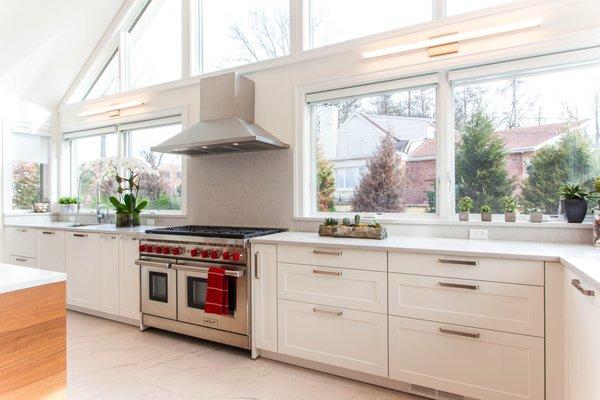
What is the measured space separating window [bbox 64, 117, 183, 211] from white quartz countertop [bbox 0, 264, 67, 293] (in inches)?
109

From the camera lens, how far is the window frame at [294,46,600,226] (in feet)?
8.01

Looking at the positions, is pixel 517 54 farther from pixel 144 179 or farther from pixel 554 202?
pixel 144 179

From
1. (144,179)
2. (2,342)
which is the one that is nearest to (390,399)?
(2,342)

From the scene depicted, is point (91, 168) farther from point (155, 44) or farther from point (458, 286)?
point (458, 286)

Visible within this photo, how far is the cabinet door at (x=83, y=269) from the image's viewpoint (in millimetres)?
3627

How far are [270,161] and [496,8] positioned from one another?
2131 millimetres

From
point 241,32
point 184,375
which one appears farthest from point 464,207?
point 241,32

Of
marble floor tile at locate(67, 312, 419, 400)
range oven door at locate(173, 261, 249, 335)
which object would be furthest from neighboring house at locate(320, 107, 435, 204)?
marble floor tile at locate(67, 312, 419, 400)

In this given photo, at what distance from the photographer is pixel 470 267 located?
199cm

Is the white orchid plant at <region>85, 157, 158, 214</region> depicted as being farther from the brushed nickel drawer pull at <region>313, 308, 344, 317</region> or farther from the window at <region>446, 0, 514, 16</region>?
the window at <region>446, 0, 514, 16</region>

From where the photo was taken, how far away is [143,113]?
13.9 ft

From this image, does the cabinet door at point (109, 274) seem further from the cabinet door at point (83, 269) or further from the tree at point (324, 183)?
the tree at point (324, 183)

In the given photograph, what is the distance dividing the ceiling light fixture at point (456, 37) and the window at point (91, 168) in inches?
140

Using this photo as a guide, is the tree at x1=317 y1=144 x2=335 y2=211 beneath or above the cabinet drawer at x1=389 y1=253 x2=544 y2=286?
above
